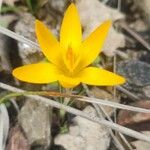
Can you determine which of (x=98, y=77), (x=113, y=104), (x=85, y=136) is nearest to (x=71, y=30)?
(x=98, y=77)

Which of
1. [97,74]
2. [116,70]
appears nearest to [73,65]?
[97,74]

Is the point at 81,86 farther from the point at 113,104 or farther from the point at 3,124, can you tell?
the point at 3,124

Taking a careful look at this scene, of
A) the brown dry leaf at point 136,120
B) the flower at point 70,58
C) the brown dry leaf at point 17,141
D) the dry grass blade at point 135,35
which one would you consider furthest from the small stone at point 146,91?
the brown dry leaf at point 17,141

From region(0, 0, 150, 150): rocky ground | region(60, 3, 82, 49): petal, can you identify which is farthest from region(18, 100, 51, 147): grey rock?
region(60, 3, 82, 49): petal

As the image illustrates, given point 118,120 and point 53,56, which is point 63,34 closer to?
point 53,56

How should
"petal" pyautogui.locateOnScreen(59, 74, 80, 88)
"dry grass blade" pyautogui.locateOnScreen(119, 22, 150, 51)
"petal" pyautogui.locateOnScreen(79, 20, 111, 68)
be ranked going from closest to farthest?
1. "petal" pyautogui.locateOnScreen(59, 74, 80, 88)
2. "petal" pyautogui.locateOnScreen(79, 20, 111, 68)
3. "dry grass blade" pyautogui.locateOnScreen(119, 22, 150, 51)

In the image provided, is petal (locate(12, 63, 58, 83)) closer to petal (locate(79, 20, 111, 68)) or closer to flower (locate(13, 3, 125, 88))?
flower (locate(13, 3, 125, 88))
